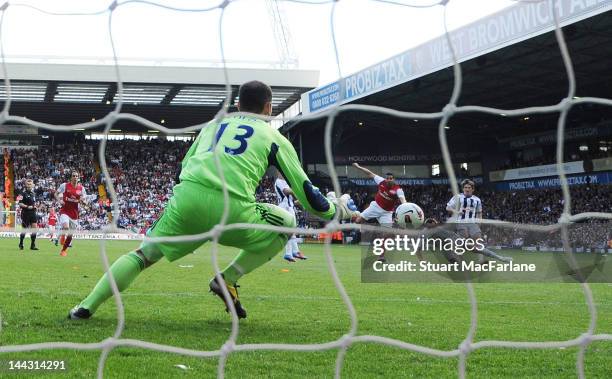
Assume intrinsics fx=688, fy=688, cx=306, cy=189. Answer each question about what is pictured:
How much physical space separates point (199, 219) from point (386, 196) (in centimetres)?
887

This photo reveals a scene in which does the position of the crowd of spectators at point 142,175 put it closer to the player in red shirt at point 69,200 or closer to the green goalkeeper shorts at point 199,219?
the player in red shirt at point 69,200

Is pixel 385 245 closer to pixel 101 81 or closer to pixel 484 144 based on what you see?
pixel 101 81

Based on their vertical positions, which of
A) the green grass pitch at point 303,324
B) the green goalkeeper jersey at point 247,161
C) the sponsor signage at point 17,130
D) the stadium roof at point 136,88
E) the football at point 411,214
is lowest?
the green grass pitch at point 303,324

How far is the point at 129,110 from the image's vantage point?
31578 mm

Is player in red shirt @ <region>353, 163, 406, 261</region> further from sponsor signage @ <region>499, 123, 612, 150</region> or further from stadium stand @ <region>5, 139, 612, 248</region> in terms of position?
sponsor signage @ <region>499, 123, 612, 150</region>

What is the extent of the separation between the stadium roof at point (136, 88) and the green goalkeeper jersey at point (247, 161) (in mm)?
20805

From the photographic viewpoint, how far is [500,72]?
21.5m

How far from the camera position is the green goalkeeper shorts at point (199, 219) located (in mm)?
3820

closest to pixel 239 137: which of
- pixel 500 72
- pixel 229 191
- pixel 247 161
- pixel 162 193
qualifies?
pixel 247 161

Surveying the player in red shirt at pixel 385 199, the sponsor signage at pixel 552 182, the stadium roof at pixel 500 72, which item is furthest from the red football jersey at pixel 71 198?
the sponsor signage at pixel 552 182

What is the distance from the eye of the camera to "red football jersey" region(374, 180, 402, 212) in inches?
488

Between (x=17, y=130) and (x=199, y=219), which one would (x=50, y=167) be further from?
(x=199, y=219)

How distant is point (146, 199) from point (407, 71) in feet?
→ 36.1

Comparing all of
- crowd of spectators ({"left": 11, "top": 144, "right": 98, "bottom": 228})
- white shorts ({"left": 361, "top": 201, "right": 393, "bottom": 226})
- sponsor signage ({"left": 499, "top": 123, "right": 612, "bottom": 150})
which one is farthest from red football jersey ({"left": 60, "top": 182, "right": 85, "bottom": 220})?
sponsor signage ({"left": 499, "top": 123, "right": 612, "bottom": 150})
